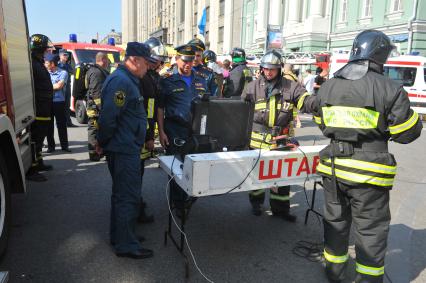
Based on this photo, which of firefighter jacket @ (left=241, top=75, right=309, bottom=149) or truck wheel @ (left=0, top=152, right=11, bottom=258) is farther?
firefighter jacket @ (left=241, top=75, right=309, bottom=149)

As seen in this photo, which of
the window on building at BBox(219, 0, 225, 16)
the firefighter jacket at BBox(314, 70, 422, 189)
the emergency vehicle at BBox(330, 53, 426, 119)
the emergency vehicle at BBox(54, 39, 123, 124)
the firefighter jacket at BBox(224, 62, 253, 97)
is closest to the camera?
the firefighter jacket at BBox(314, 70, 422, 189)

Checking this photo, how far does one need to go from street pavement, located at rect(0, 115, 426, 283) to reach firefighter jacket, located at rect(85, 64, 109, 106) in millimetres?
1475

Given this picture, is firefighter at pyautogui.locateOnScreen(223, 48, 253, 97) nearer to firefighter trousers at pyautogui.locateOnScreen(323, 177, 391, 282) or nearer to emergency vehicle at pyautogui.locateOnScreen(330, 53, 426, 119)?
firefighter trousers at pyautogui.locateOnScreen(323, 177, 391, 282)

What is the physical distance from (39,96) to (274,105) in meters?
3.61

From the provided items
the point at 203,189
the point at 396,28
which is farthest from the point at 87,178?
the point at 396,28

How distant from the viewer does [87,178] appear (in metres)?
5.78

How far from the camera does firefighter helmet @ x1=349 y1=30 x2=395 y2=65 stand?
2848 mm

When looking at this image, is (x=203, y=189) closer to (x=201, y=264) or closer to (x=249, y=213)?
(x=201, y=264)

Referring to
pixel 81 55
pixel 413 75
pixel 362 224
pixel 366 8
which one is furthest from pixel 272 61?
pixel 366 8

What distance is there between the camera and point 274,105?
4.21 metres

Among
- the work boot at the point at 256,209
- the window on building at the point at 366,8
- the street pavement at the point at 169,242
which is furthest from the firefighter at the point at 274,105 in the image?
the window on building at the point at 366,8

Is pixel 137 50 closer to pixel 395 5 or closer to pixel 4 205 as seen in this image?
pixel 4 205

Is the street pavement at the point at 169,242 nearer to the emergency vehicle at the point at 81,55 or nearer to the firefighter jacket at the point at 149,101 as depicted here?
the firefighter jacket at the point at 149,101

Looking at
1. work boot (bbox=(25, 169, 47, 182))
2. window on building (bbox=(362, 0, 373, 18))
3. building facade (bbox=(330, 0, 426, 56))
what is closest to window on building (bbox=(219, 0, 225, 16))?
building facade (bbox=(330, 0, 426, 56))
